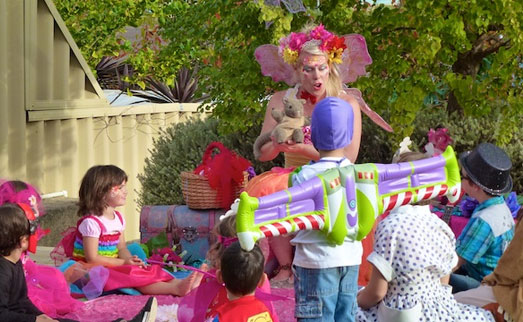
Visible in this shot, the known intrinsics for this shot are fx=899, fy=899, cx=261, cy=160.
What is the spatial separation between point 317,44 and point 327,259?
2.14 m

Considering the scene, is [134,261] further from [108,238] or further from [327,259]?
[327,259]

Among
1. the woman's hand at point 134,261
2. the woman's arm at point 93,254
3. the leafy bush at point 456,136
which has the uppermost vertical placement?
the leafy bush at point 456,136

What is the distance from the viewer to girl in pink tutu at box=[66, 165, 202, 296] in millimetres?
5762

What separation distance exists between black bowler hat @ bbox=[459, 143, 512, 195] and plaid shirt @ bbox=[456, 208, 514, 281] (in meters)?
0.14

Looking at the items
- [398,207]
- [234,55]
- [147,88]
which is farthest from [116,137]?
[398,207]

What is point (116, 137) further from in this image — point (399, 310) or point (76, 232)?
point (399, 310)

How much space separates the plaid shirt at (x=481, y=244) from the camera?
16.1ft

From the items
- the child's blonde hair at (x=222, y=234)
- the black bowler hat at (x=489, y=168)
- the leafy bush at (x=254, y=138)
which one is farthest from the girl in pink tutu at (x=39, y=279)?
the leafy bush at (x=254, y=138)

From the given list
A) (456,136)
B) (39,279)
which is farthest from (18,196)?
(456,136)

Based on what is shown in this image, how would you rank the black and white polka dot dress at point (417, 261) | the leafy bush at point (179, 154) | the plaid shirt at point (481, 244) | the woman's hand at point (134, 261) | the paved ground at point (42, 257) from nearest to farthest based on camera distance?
the black and white polka dot dress at point (417, 261), the plaid shirt at point (481, 244), the woman's hand at point (134, 261), the paved ground at point (42, 257), the leafy bush at point (179, 154)

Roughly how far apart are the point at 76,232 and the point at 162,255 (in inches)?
34.1

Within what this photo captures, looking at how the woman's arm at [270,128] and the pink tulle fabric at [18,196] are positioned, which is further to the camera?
the woman's arm at [270,128]

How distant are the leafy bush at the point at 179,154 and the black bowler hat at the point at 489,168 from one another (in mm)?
3634

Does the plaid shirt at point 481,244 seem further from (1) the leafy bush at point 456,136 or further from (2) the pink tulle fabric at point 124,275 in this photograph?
(2) the pink tulle fabric at point 124,275
